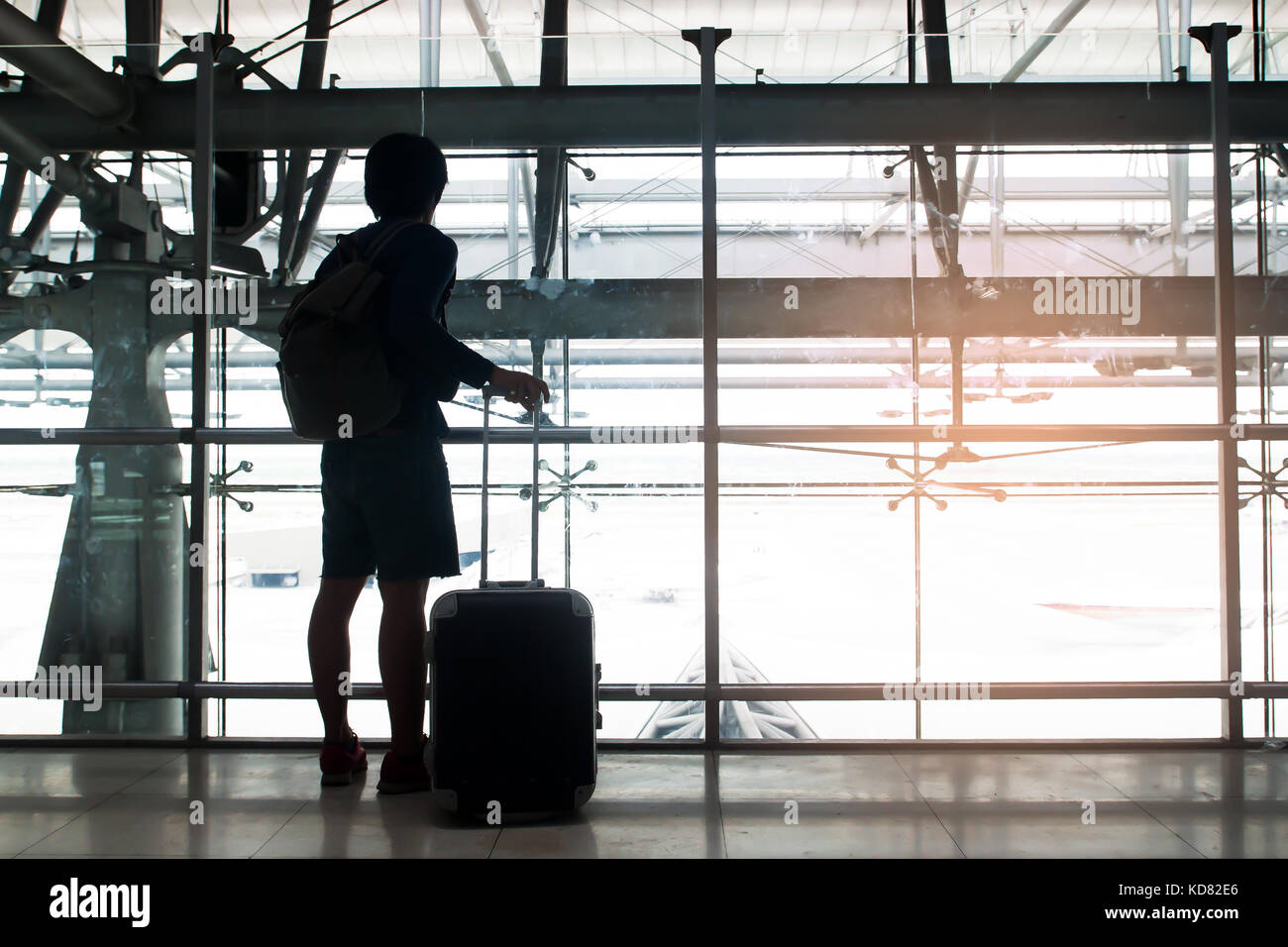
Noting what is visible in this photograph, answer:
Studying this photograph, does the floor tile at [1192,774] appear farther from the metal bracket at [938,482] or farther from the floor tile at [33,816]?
the floor tile at [33,816]

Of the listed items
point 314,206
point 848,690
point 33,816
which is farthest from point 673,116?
point 33,816

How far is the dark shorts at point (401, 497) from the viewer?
4.58 ft

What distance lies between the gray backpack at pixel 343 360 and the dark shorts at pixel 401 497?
52mm

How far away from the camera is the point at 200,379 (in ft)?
5.76

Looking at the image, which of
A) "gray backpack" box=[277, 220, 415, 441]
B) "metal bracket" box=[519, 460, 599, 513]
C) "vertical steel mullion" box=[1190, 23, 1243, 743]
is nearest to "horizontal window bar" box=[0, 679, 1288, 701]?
"vertical steel mullion" box=[1190, 23, 1243, 743]

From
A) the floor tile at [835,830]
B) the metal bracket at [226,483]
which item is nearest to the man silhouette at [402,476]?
the floor tile at [835,830]

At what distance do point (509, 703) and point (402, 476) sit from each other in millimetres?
369

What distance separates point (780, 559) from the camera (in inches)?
113

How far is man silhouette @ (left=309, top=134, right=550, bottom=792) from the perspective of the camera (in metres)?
1.36

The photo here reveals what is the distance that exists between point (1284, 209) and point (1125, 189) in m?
0.70

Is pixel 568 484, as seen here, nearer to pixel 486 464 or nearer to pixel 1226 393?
pixel 486 464
